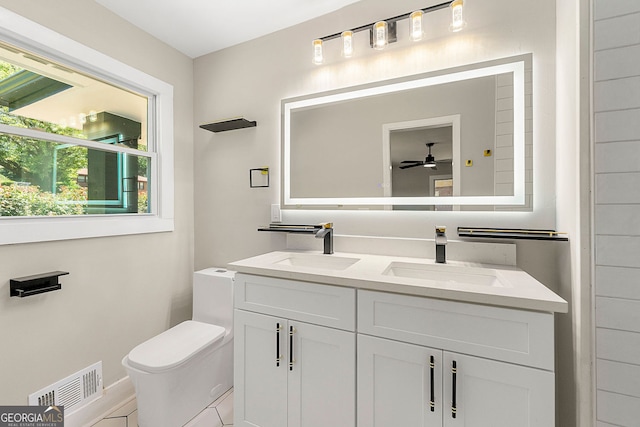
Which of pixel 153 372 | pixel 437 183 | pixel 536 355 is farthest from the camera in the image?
pixel 437 183

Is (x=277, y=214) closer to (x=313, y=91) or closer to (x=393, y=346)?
(x=313, y=91)

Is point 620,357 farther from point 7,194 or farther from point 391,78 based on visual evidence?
point 7,194

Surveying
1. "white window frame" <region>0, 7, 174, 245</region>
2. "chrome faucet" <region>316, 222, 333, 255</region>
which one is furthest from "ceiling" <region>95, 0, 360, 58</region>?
"chrome faucet" <region>316, 222, 333, 255</region>

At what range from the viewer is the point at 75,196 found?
1711 mm

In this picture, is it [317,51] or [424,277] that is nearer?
[424,277]

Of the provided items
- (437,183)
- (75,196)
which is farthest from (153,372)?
(437,183)

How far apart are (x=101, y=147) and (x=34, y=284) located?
90cm

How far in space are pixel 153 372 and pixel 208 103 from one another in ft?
6.48

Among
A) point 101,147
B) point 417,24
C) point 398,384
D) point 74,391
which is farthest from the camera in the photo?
point 101,147

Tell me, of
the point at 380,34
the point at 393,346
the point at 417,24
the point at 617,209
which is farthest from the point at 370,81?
the point at 393,346

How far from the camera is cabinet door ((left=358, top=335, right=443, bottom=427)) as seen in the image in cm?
104

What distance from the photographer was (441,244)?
1432 millimetres

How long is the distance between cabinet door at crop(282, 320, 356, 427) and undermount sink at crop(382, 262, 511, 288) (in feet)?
1.29

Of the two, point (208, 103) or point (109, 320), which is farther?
point (208, 103)
